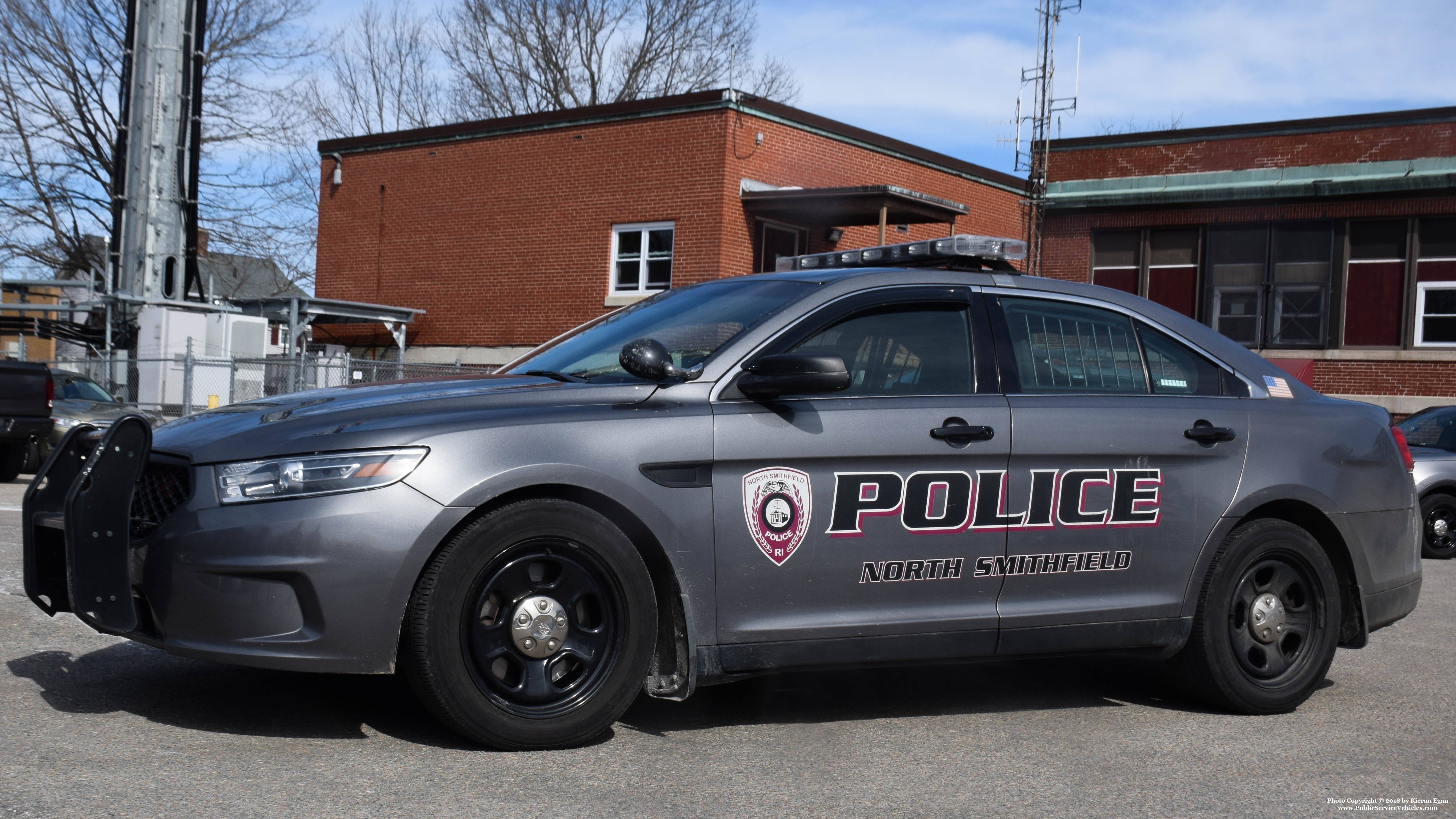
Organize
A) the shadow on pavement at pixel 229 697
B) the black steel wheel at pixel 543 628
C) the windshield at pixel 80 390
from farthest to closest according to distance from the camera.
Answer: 1. the windshield at pixel 80 390
2. the shadow on pavement at pixel 229 697
3. the black steel wheel at pixel 543 628

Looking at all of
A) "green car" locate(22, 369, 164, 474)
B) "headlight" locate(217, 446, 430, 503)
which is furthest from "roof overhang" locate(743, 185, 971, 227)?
"headlight" locate(217, 446, 430, 503)

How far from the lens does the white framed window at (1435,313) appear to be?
79.3 ft

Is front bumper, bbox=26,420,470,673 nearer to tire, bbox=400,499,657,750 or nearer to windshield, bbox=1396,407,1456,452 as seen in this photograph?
tire, bbox=400,499,657,750

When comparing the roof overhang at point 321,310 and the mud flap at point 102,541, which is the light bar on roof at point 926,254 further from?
the roof overhang at point 321,310

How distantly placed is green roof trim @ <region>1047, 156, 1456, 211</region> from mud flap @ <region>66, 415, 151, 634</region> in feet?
81.7

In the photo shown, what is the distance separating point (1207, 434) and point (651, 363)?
232 cm

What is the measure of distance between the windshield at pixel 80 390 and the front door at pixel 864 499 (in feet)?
50.5

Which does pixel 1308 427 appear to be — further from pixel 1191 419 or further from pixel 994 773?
pixel 994 773

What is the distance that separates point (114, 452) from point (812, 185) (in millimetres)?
21852

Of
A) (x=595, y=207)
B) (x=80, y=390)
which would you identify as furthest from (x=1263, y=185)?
(x=80, y=390)

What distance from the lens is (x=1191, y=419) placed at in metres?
5.34

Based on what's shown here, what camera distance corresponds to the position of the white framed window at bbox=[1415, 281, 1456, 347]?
24.2 metres

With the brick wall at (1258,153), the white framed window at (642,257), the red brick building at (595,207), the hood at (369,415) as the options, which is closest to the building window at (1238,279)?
the brick wall at (1258,153)

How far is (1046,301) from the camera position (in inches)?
211
